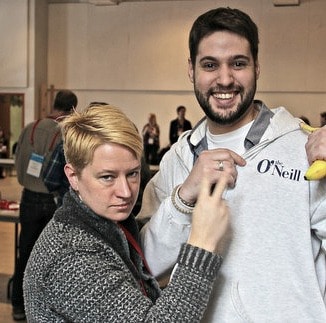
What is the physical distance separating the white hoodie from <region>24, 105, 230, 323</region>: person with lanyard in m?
0.13

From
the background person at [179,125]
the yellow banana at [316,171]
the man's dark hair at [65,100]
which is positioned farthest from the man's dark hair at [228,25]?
the background person at [179,125]

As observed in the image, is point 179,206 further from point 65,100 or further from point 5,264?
point 5,264

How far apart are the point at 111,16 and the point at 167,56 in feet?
5.38

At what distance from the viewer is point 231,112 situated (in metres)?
1.34

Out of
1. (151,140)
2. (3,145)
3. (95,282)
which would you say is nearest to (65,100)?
(95,282)

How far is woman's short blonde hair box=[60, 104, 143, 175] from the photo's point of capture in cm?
115

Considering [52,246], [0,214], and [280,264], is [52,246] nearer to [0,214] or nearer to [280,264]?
[280,264]

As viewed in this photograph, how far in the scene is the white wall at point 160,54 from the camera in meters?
11.1

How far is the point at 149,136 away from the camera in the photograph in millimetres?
11023

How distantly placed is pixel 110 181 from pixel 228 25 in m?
0.49

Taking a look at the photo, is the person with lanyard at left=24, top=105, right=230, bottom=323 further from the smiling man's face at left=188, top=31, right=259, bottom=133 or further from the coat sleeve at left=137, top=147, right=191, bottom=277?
the smiling man's face at left=188, top=31, right=259, bottom=133

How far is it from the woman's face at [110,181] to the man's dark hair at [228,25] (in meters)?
0.40

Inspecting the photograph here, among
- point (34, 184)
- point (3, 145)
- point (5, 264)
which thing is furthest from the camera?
point (3, 145)

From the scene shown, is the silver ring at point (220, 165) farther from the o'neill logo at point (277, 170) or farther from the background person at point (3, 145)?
the background person at point (3, 145)
